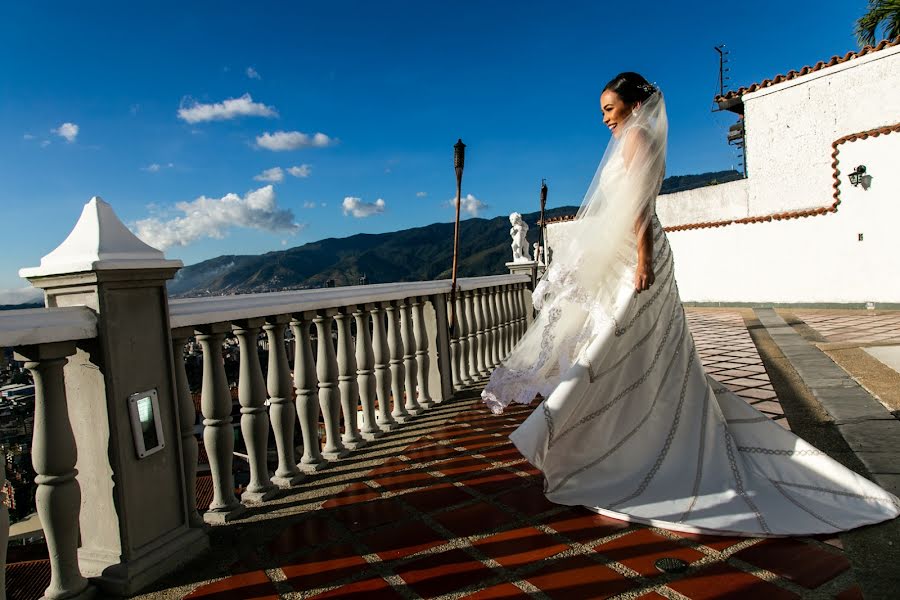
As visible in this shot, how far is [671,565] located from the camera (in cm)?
173

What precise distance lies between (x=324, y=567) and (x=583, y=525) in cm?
97

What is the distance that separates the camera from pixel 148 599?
5.68 ft

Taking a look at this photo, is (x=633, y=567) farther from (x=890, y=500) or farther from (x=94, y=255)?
(x=94, y=255)

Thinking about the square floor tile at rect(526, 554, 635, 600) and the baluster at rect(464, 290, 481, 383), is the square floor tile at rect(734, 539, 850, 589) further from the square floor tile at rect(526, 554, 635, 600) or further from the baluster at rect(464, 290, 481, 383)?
the baluster at rect(464, 290, 481, 383)

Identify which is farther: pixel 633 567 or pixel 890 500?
pixel 890 500

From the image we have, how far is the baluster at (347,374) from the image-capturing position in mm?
3164

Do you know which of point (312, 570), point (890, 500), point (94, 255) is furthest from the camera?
point (890, 500)

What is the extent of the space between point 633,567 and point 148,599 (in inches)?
61.5

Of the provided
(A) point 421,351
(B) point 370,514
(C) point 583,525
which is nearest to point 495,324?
(A) point 421,351

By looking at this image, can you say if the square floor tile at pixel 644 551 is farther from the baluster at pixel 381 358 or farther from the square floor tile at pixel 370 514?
the baluster at pixel 381 358

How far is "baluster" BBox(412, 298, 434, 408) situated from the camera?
415 centimetres

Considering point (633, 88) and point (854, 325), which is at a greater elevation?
point (633, 88)

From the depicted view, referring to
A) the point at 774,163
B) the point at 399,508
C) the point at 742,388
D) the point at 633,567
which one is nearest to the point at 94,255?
the point at 399,508

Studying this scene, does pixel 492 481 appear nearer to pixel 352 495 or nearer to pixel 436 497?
pixel 436 497
